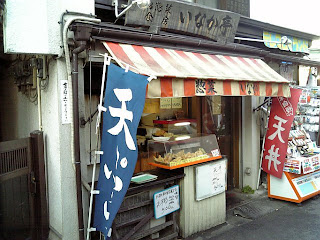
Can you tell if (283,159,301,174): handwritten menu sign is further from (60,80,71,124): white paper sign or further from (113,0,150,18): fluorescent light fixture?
(60,80,71,124): white paper sign

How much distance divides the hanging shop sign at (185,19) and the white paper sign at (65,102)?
1.86m

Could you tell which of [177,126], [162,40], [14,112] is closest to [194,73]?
[162,40]

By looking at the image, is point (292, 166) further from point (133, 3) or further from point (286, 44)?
point (133, 3)

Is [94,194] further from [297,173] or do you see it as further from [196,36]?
[297,173]

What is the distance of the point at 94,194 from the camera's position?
5.26m

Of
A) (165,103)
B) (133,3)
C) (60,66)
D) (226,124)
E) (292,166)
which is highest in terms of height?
(133,3)

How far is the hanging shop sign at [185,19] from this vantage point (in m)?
6.21

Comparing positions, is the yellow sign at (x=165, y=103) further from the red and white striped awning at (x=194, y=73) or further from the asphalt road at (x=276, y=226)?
the asphalt road at (x=276, y=226)

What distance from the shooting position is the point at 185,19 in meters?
6.93

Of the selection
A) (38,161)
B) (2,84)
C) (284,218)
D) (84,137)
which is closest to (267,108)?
(284,218)

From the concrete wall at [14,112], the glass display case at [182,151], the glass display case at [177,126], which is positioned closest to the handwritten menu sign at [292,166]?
the glass display case at [182,151]

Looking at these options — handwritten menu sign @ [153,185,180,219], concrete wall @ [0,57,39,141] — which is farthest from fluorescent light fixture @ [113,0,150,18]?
handwritten menu sign @ [153,185,180,219]

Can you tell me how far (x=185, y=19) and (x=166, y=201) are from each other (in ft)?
13.8

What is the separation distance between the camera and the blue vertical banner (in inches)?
166
